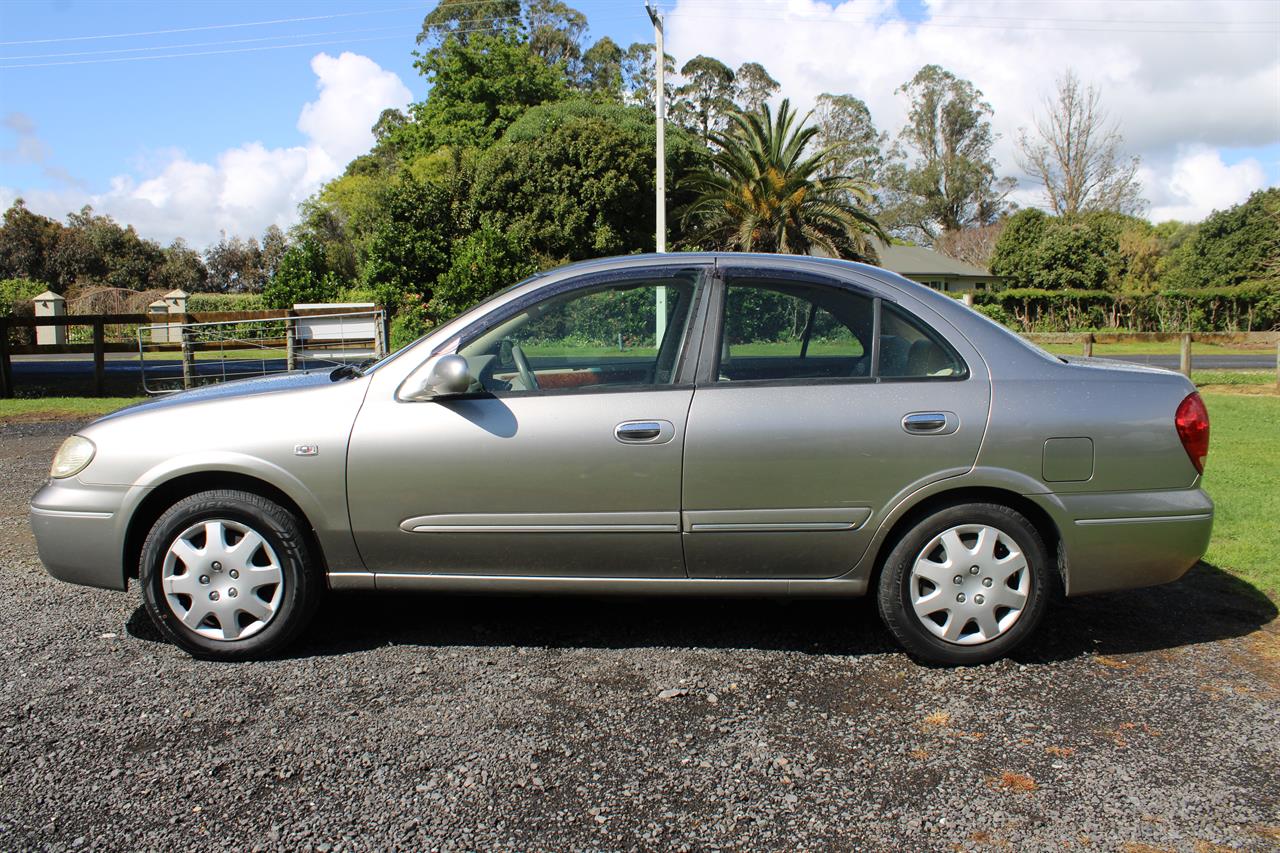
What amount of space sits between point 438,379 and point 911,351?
1.95m

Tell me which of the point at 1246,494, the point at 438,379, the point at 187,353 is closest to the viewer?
the point at 438,379

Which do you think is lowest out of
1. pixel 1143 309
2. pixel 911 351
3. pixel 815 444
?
pixel 815 444

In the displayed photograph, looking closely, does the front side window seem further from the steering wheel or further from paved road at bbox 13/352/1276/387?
paved road at bbox 13/352/1276/387

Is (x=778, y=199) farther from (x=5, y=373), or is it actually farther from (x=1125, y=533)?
(x=1125, y=533)

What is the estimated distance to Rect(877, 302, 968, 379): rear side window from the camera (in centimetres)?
390

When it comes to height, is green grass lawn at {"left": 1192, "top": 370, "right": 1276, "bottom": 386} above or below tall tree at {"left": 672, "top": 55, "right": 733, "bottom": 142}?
below

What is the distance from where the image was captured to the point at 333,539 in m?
3.88

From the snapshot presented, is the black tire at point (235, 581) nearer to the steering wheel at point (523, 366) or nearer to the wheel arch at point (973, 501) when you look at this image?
the steering wheel at point (523, 366)

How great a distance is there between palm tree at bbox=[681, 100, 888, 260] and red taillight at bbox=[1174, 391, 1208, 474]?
27485 millimetres

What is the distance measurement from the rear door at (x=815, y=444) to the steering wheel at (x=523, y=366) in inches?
27.7

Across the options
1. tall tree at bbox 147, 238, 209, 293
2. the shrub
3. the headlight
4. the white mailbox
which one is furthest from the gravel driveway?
tall tree at bbox 147, 238, 209, 293

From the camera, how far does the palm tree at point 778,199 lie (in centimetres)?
3145

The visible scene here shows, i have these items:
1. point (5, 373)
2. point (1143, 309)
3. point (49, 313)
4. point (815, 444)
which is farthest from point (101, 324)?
point (1143, 309)

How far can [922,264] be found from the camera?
5559cm
